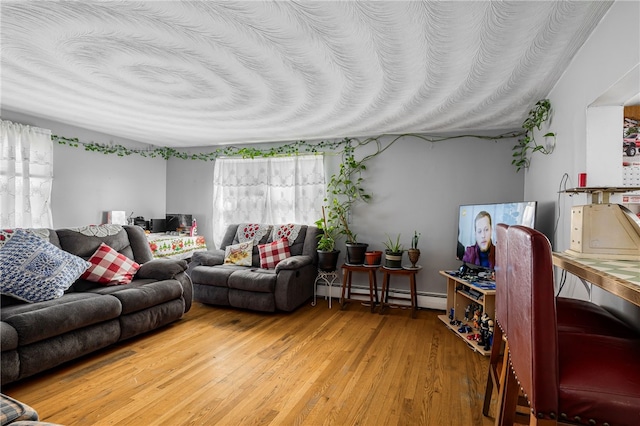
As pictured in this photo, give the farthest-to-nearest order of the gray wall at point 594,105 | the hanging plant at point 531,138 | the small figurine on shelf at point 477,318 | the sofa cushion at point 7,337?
the small figurine on shelf at point 477,318 → the hanging plant at point 531,138 → the sofa cushion at point 7,337 → the gray wall at point 594,105

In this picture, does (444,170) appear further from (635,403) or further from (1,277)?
(1,277)

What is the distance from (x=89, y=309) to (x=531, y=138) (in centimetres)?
414

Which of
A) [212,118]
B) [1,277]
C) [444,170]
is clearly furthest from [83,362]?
[444,170]

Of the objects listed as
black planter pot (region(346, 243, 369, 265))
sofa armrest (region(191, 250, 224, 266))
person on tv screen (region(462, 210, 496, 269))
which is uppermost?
person on tv screen (region(462, 210, 496, 269))

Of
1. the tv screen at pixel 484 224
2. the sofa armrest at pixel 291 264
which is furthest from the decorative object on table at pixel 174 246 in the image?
the tv screen at pixel 484 224

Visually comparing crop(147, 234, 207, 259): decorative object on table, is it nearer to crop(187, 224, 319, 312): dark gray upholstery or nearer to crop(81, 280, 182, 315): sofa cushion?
crop(187, 224, 319, 312): dark gray upholstery

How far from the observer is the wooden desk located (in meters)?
0.96

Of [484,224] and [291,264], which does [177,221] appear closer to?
[291,264]

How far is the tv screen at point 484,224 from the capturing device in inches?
111

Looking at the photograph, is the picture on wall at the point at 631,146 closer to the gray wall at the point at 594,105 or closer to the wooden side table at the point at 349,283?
the gray wall at the point at 594,105

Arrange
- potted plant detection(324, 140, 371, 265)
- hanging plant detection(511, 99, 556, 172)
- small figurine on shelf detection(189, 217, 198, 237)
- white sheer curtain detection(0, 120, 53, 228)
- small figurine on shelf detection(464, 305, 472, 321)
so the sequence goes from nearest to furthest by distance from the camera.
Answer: hanging plant detection(511, 99, 556, 172)
small figurine on shelf detection(464, 305, 472, 321)
white sheer curtain detection(0, 120, 53, 228)
potted plant detection(324, 140, 371, 265)
small figurine on shelf detection(189, 217, 198, 237)

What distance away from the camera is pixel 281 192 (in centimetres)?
482

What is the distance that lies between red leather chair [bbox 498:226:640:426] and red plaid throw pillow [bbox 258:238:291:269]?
11.0 ft

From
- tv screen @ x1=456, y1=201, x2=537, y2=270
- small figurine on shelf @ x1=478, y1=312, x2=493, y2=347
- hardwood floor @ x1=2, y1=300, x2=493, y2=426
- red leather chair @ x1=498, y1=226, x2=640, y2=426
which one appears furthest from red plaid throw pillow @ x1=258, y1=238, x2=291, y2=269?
red leather chair @ x1=498, y1=226, x2=640, y2=426
